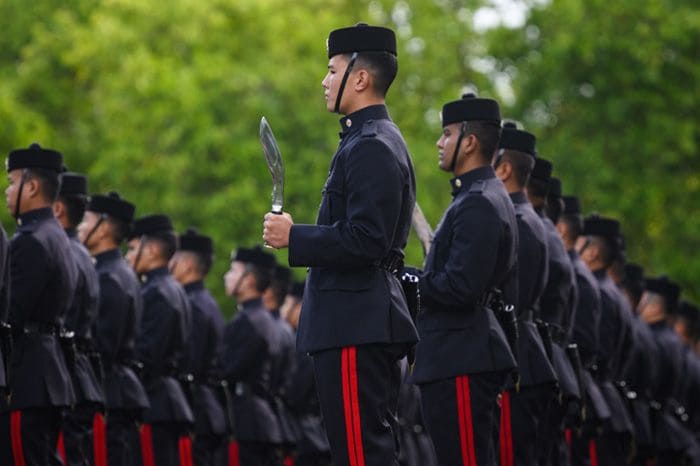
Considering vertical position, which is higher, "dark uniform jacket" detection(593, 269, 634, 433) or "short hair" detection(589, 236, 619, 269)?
"short hair" detection(589, 236, 619, 269)

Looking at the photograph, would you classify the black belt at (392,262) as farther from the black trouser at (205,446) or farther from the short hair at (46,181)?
the black trouser at (205,446)

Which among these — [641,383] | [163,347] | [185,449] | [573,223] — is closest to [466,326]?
[573,223]

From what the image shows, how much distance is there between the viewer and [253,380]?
16219 millimetres

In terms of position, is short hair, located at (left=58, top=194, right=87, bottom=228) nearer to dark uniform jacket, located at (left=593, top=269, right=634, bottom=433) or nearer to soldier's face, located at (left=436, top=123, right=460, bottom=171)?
soldier's face, located at (left=436, top=123, right=460, bottom=171)

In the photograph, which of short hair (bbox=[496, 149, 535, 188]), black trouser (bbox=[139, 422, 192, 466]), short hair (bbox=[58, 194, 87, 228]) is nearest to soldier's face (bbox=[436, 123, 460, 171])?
short hair (bbox=[496, 149, 535, 188])

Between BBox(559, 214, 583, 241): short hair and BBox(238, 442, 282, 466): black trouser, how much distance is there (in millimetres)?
3597

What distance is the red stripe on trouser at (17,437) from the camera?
1066 cm

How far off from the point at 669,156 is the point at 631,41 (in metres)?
2.33

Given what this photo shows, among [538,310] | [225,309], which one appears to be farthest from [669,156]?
[538,310]

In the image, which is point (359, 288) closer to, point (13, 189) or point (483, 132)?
point (483, 132)

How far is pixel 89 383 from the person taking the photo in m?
12.0

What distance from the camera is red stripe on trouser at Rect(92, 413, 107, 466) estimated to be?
43.6 feet

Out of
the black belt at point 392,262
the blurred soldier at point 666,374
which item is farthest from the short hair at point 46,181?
the blurred soldier at point 666,374

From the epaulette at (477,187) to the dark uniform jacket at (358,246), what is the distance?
59.6 inches
